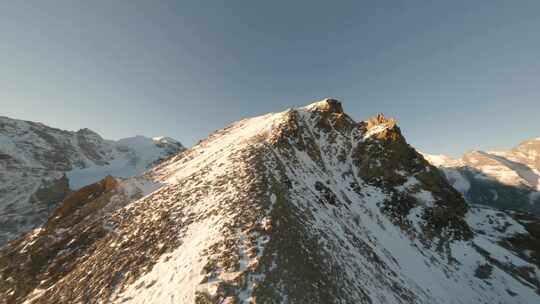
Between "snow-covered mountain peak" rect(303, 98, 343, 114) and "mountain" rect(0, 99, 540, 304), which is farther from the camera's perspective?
"snow-covered mountain peak" rect(303, 98, 343, 114)

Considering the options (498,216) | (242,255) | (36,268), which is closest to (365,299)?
(242,255)

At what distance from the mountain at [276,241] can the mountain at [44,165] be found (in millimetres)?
64938

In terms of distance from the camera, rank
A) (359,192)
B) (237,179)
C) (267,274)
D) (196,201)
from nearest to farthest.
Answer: (267,274) < (196,201) < (237,179) < (359,192)

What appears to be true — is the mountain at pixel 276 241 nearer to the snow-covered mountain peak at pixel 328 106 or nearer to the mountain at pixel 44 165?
the snow-covered mountain peak at pixel 328 106

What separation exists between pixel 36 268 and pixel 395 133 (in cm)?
5311

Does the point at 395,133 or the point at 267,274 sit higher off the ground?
the point at 395,133

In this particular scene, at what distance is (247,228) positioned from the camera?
14.5 metres

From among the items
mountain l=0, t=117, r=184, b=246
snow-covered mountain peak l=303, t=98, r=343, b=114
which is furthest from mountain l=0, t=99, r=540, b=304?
mountain l=0, t=117, r=184, b=246

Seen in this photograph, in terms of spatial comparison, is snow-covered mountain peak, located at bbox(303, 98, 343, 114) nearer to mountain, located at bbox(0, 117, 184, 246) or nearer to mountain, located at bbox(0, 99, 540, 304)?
mountain, located at bbox(0, 99, 540, 304)

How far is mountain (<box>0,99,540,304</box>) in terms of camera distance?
1213cm

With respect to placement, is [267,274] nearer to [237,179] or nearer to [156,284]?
[156,284]

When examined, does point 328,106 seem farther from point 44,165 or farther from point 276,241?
point 44,165

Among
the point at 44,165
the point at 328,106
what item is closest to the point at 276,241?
the point at 328,106

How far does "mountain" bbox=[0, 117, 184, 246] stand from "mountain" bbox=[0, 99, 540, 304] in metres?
64.9
